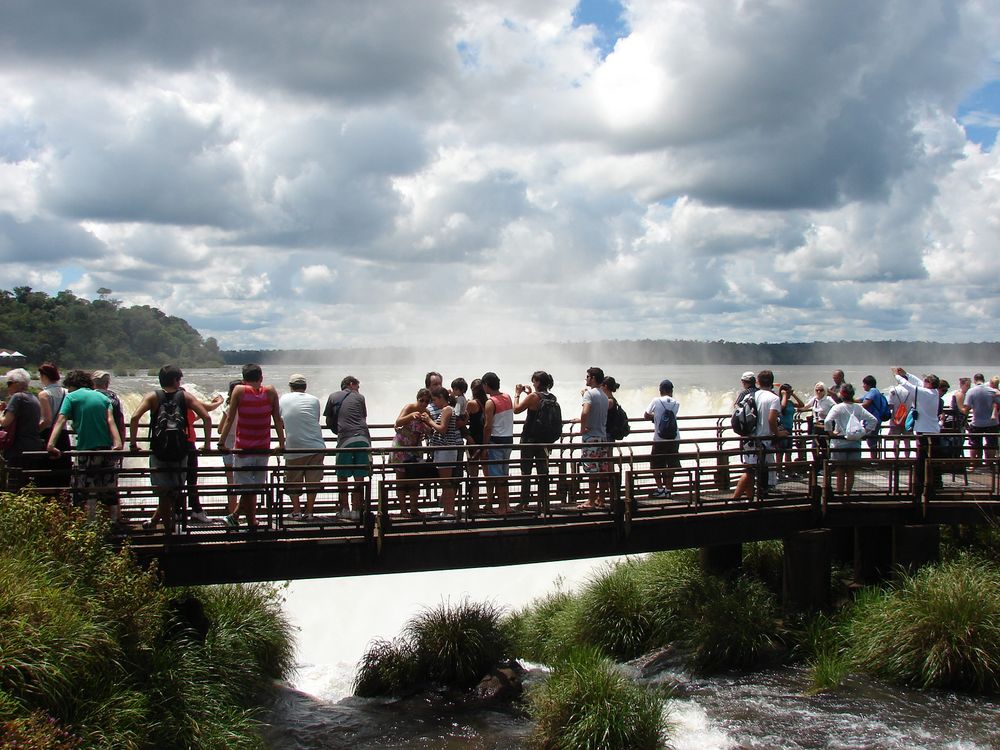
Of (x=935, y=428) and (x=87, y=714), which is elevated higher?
(x=935, y=428)

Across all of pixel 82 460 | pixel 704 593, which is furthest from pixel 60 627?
pixel 704 593

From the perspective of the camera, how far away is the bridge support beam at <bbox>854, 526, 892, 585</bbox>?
12.5 metres

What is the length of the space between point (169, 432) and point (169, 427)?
0.05 meters

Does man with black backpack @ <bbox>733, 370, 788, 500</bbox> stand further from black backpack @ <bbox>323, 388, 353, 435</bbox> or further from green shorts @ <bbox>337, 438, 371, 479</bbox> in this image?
black backpack @ <bbox>323, 388, 353, 435</bbox>

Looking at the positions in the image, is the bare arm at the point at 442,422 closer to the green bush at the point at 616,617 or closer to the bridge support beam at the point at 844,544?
the green bush at the point at 616,617

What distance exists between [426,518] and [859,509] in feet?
19.8

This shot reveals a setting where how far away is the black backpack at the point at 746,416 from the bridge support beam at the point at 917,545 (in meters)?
2.42

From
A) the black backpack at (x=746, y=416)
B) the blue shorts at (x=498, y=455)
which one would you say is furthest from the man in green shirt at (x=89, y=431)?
the black backpack at (x=746, y=416)

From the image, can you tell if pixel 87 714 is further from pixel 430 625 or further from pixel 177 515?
pixel 430 625

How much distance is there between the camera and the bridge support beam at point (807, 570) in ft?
38.7

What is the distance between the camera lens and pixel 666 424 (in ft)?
40.8

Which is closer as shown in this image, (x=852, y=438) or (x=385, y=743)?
(x=385, y=743)

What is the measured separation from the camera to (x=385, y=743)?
9.68 meters

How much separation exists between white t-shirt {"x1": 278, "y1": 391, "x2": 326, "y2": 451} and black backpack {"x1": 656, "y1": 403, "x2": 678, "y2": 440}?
478 centimetres
